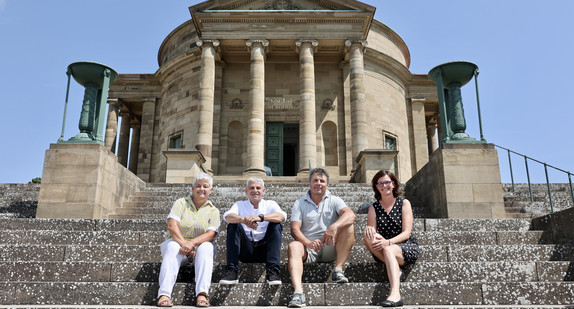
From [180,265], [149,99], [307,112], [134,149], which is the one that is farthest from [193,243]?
[134,149]

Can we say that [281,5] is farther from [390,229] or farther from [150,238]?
[390,229]

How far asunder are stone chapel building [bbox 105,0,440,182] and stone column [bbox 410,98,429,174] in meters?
0.06

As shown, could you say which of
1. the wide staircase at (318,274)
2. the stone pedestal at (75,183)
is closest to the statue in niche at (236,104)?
the stone pedestal at (75,183)

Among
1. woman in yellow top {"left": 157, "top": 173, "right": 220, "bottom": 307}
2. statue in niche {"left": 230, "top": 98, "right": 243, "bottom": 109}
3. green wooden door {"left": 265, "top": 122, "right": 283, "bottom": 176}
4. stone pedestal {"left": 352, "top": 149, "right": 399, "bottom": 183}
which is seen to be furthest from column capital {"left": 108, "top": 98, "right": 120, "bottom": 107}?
woman in yellow top {"left": 157, "top": 173, "right": 220, "bottom": 307}

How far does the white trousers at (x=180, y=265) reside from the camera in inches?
172

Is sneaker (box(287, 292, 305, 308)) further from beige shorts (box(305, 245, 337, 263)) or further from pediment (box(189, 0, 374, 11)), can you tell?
pediment (box(189, 0, 374, 11))

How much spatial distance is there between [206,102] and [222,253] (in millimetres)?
13732

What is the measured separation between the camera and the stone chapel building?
60.8 ft

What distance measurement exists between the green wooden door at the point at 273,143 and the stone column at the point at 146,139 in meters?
7.94

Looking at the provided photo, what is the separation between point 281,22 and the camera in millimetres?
19578

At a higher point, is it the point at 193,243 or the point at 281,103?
the point at 281,103

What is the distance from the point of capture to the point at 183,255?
4.80 meters

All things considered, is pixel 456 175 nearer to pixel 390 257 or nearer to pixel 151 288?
pixel 390 257

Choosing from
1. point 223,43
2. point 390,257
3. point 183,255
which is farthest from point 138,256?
point 223,43
